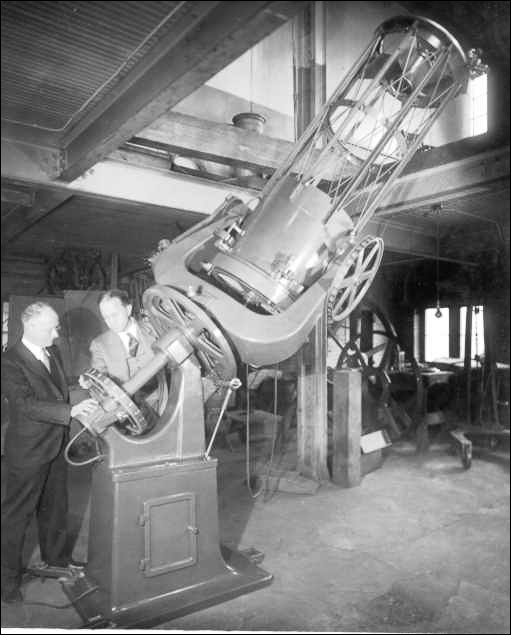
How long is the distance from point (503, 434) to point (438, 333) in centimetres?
248

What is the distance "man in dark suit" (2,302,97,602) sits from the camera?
2230mm

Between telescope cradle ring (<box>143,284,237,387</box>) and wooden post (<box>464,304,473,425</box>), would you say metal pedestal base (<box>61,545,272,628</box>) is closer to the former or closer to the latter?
telescope cradle ring (<box>143,284,237,387</box>)

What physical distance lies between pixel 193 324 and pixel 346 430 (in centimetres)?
227

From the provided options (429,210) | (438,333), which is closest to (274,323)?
(429,210)

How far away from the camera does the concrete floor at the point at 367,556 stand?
211 centimetres

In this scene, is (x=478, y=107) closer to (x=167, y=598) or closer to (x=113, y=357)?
(x=113, y=357)

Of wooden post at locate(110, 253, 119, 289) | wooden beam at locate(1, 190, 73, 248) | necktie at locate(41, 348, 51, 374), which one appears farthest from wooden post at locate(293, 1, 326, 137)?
wooden post at locate(110, 253, 119, 289)

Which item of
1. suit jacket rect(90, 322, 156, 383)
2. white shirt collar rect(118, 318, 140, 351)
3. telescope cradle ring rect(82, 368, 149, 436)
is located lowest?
telescope cradle ring rect(82, 368, 149, 436)

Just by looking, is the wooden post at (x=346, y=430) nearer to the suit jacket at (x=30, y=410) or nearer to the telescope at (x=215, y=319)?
the telescope at (x=215, y=319)

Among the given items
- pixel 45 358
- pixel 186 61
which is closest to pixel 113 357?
pixel 45 358

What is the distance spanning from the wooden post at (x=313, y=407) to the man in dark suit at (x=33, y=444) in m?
2.00

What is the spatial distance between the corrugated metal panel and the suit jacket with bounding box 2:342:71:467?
1.08 meters

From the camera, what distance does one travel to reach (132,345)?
8.96ft

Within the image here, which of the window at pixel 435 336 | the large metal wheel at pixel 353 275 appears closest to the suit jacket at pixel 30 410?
the large metal wheel at pixel 353 275
